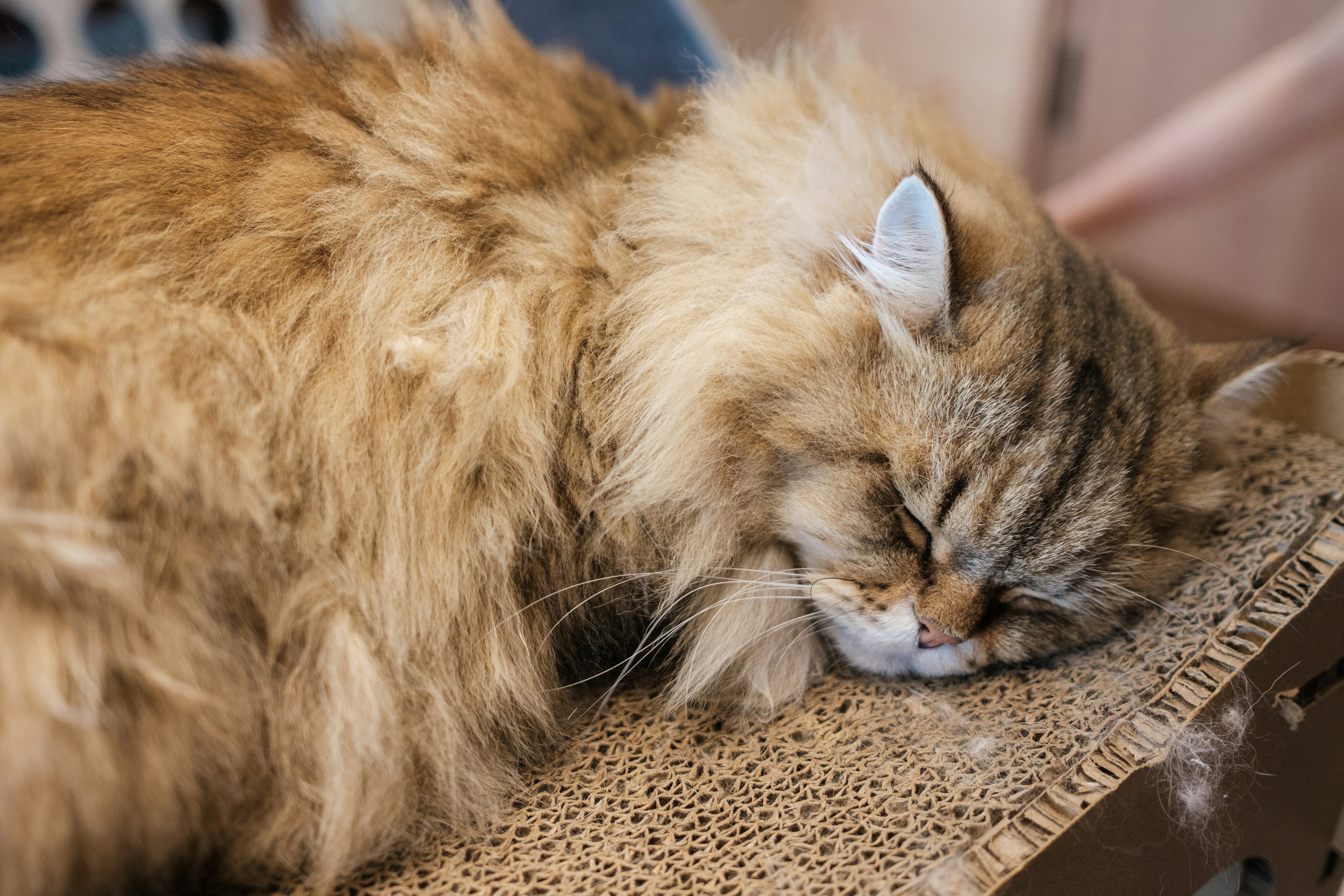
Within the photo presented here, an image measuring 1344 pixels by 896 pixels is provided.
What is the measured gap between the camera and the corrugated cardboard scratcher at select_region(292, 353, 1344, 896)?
2.85 feet

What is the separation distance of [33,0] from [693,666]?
80.6 inches

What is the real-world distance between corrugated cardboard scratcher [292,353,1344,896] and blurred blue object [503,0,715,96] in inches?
65.8

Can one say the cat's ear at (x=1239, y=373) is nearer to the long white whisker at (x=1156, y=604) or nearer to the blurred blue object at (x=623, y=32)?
the long white whisker at (x=1156, y=604)

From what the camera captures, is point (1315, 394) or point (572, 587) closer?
point (572, 587)

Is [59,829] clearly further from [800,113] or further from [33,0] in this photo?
[33,0]

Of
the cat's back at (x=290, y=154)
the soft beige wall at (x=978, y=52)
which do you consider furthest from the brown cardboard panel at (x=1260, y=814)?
the soft beige wall at (x=978, y=52)

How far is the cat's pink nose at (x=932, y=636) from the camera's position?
1051 mm

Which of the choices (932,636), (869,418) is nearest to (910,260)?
(869,418)

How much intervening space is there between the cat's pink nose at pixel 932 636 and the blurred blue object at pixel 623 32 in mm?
1609

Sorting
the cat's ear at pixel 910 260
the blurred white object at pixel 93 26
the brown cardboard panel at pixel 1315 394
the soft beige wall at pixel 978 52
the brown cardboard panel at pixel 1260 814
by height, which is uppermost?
the soft beige wall at pixel 978 52

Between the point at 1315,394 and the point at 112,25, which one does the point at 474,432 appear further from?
the point at 112,25

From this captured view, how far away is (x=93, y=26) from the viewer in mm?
1875

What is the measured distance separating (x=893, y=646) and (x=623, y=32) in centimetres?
186

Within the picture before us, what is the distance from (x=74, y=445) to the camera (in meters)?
0.77
